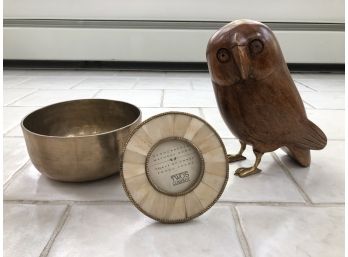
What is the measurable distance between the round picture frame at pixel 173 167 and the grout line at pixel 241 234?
61 millimetres

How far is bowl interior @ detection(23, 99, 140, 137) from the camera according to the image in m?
0.82

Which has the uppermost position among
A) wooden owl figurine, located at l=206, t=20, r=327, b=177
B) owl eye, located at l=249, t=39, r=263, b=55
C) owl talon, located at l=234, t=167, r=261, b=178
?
owl eye, located at l=249, t=39, r=263, b=55

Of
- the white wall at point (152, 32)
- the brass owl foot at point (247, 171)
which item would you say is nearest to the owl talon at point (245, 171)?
the brass owl foot at point (247, 171)

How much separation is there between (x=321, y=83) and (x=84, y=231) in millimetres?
1547

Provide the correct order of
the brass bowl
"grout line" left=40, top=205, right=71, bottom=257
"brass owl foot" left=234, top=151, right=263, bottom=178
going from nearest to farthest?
"grout line" left=40, top=205, right=71, bottom=257 < the brass bowl < "brass owl foot" left=234, top=151, right=263, bottom=178

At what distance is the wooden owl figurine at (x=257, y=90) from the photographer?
0.59 m

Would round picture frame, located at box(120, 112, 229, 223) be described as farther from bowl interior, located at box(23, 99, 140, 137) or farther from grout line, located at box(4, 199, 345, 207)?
bowl interior, located at box(23, 99, 140, 137)

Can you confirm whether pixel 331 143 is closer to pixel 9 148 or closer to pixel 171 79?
pixel 9 148

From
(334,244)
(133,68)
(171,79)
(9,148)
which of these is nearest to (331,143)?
(334,244)

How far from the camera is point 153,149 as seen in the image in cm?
55

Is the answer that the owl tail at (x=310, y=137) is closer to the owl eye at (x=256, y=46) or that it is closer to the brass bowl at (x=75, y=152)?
the owl eye at (x=256, y=46)

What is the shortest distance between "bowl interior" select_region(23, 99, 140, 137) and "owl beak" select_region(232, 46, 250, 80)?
1.03 feet

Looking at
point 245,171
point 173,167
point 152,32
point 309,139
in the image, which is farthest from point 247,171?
point 152,32

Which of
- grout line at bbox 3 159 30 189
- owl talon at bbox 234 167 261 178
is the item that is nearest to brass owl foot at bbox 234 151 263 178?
owl talon at bbox 234 167 261 178
